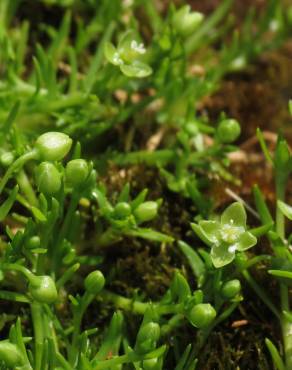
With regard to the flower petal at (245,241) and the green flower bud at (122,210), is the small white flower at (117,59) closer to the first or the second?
the green flower bud at (122,210)

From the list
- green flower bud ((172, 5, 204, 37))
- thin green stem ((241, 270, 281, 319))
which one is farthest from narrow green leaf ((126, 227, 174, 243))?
green flower bud ((172, 5, 204, 37))

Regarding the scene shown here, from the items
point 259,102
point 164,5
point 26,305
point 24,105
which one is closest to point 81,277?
point 26,305

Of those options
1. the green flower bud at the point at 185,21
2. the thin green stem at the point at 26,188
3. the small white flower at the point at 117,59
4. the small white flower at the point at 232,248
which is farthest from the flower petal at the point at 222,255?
the green flower bud at the point at 185,21

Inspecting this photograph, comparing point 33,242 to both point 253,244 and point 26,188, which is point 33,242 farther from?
point 253,244

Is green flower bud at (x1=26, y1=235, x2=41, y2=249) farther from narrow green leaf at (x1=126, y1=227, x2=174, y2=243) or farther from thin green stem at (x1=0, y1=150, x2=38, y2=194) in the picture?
narrow green leaf at (x1=126, y1=227, x2=174, y2=243)

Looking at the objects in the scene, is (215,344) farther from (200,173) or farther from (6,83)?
(6,83)

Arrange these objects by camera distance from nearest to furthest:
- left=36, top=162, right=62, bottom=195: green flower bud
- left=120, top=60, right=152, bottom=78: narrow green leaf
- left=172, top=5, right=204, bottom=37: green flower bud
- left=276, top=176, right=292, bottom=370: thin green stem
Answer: left=36, top=162, right=62, bottom=195: green flower bud, left=276, top=176, right=292, bottom=370: thin green stem, left=120, top=60, right=152, bottom=78: narrow green leaf, left=172, top=5, right=204, bottom=37: green flower bud
